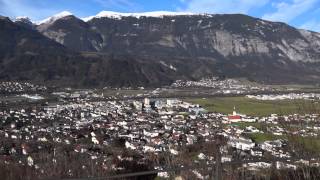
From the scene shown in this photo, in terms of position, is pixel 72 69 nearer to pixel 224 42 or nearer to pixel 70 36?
pixel 224 42

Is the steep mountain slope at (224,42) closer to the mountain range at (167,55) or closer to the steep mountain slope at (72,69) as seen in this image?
the mountain range at (167,55)

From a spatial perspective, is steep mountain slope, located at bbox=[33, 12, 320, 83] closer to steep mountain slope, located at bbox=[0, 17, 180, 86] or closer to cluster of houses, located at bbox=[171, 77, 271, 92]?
cluster of houses, located at bbox=[171, 77, 271, 92]

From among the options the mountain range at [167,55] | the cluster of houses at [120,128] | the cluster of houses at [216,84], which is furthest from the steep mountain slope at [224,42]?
the cluster of houses at [120,128]

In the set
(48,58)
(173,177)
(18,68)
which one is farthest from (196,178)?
(48,58)

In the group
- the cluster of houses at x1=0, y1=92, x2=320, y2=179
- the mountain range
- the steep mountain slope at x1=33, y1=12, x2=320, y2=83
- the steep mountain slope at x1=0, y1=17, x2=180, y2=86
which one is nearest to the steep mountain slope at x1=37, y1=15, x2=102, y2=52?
the steep mountain slope at x1=33, y1=12, x2=320, y2=83

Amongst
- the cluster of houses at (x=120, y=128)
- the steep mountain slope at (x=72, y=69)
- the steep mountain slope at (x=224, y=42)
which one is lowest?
the cluster of houses at (x=120, y=128)

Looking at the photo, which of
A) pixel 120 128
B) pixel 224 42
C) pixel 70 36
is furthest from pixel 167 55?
pixel 120 128
